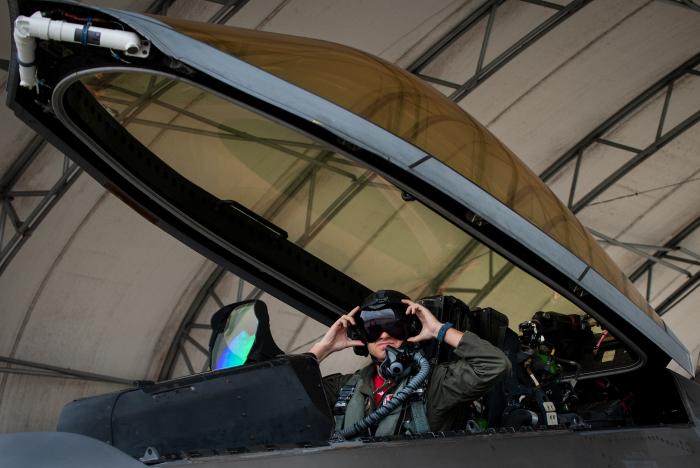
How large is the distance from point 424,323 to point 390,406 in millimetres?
398

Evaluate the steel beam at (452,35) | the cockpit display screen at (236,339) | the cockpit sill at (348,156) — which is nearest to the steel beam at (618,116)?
the steel beam at (452,35)

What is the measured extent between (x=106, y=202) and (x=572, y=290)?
751 cm

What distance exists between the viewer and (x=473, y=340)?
3.60m

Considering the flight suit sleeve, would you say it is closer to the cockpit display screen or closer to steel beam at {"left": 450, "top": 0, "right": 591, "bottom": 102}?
the cockpit display screen

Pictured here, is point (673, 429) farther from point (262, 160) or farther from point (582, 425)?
point (262, 160)

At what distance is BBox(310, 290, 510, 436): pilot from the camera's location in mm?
3547

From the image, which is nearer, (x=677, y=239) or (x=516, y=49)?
(x=516, y=49)

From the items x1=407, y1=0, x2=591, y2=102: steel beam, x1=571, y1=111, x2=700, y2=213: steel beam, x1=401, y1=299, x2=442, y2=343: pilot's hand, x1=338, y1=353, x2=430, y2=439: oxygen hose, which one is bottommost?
x1=338, y1=353, x2=430, y2=439: oxygen hose

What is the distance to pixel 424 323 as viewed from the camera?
12.3ft

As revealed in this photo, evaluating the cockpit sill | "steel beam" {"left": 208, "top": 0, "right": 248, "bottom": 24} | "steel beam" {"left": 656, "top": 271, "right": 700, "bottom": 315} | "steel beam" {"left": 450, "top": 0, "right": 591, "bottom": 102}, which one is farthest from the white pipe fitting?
"steel beam" {"left": 656, "top": 271, "right": 700, "bottom": 315}

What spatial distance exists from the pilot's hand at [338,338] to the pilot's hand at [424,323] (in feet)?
0.96

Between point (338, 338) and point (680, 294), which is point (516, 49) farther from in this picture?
point (338, 338)

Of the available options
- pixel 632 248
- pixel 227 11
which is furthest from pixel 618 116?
pixel 227 11

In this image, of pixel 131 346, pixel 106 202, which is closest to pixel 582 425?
pixel 106 202
